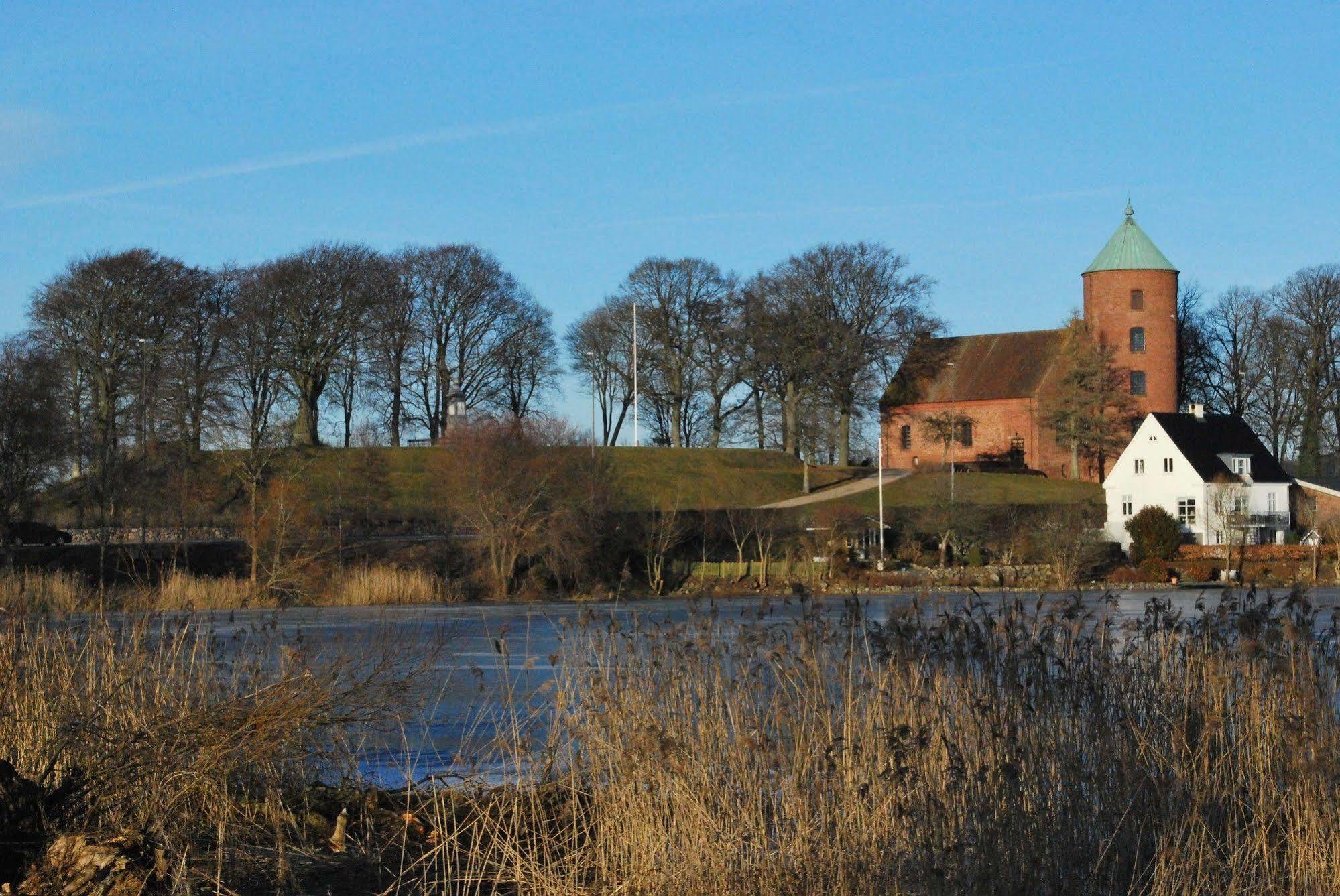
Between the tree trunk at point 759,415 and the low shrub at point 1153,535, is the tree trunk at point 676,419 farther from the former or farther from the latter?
the low shrub at point 1153,535

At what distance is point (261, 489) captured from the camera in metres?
42.6

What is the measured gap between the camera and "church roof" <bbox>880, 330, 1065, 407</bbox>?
73750 mm

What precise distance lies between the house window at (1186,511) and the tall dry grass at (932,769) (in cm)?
5221

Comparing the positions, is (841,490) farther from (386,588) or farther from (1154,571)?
(386,588)

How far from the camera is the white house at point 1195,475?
57781 millimetres

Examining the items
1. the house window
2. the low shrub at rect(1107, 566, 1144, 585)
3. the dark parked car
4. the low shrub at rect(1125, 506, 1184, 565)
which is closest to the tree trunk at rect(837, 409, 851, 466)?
the house window

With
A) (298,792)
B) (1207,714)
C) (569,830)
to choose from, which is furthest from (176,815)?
(1207,714)

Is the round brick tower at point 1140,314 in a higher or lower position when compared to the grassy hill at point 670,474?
higher

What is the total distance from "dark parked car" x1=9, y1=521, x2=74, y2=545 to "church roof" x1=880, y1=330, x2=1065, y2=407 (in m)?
43.9

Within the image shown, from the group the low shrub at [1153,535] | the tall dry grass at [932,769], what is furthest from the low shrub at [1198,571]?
the tall dry grass at [932,769]

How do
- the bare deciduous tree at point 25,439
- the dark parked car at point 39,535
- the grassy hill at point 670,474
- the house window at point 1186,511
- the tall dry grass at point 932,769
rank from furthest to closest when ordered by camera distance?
the house window at point 1186,511
the grassy hill at point 670,474
the dark parked car at point 39,535
the bare deciduous tree at point 25,439
the tall dry grass at point 932,769

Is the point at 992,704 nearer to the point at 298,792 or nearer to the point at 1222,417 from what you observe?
the point at 298,792

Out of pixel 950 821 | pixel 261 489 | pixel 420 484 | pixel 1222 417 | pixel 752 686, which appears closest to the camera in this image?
pixel 950 821

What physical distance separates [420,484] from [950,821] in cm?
5011
